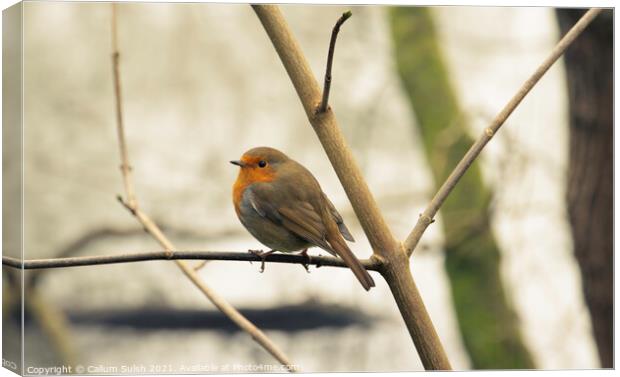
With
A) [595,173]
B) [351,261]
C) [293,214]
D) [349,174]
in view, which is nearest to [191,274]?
[293,214]

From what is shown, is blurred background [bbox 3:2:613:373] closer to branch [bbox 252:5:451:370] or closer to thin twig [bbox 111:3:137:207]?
thin twig [bbox 111:3:137:207]

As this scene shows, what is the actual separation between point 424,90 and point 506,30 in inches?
36.0

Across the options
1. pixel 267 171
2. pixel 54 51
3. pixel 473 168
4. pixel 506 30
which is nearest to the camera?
pixel 267 171

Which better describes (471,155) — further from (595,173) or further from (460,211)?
(460,211)

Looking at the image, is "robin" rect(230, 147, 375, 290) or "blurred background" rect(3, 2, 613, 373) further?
"blurred background" rect(3, 2, 613, 373)

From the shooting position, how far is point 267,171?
9.30 ft

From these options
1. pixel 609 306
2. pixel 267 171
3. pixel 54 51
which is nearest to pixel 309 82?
pixel 267 171

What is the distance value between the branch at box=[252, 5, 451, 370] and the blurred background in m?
2.08

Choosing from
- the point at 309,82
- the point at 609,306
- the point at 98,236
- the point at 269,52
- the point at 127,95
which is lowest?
the point at 609,306

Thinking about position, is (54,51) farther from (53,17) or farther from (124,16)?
(124,16)

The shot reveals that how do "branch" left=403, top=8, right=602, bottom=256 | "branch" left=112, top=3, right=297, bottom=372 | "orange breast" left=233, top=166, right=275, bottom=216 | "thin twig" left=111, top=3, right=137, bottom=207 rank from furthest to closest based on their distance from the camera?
"orange breast" left=233, top=166, right=275, bottom=216, "thin twig" left=111, top=3, right=137, bottom=207, "branch" left=112, top=3, right=297, bottom=372, "branch" left=403, top=8, right=602, bottom=256

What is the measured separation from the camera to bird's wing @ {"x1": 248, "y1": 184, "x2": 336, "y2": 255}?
2.55 m

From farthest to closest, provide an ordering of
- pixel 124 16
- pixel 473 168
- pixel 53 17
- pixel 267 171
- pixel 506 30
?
pixel 473 168
pixel 124 16
pixel 506 30
pixel 53 17
pixel 267 171

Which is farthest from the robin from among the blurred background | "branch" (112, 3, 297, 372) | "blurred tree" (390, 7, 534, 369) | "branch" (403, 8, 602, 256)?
"blurred tree" (390, 7, 534, 369)
